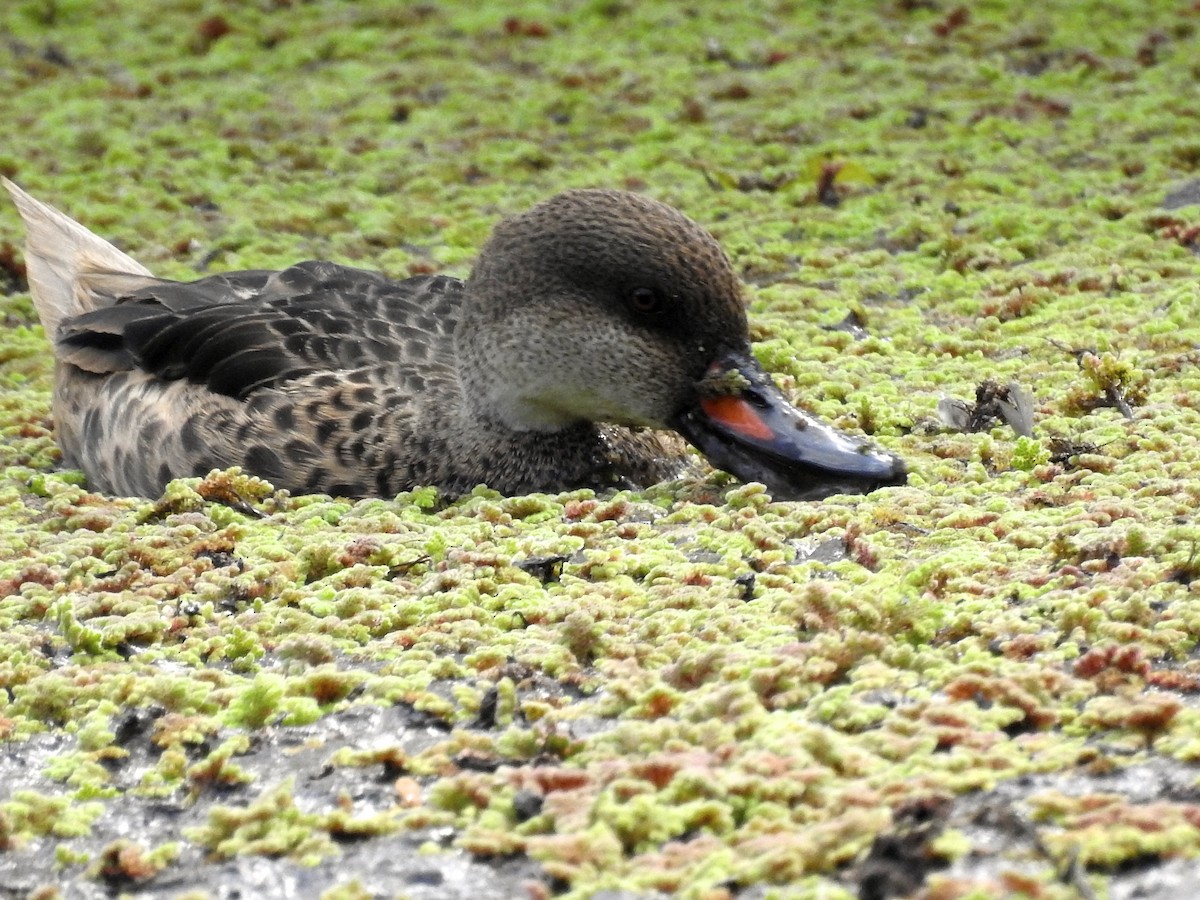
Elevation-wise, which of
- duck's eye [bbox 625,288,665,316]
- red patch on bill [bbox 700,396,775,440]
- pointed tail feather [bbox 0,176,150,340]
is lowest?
pointed tail feather [bbox 0,176,150,340]

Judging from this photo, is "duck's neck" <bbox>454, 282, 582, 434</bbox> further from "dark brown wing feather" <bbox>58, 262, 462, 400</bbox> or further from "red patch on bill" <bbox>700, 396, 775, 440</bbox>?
"red patch on bill" <bbox>700, 396, 775, 440</bbox>

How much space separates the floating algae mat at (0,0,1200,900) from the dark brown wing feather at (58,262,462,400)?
1.62 ft

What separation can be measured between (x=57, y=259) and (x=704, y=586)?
3633 mm

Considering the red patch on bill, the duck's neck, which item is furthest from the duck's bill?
the duck's neck

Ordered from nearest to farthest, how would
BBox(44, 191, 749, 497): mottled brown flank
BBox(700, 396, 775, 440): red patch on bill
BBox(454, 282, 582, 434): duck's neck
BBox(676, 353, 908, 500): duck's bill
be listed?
BBox(676, 353, 908, 500): duck's bill, BBox(700, 396, 775, 440): red patch on bill, BBox(44, 191, 749, 497): mottled brown flank, BBox(454, 282, 582, 434): duck's neck

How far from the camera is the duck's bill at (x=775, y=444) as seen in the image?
4.61 meters

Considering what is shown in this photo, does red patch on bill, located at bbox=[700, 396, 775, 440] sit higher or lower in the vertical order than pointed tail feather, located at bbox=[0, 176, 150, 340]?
higher

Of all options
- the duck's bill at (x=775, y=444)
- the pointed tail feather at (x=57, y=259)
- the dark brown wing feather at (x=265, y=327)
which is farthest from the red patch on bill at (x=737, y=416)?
the pointed tail feather at (x=57, y=259)

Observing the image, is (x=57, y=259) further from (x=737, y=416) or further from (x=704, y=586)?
(x=704, y=586)

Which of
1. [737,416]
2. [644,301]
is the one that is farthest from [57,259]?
[737,416]

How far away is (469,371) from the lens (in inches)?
203

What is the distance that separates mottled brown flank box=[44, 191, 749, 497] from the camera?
4848 millimetres

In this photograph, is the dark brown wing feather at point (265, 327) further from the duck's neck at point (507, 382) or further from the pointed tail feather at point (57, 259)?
the pointed tail feather at point (57, 259)

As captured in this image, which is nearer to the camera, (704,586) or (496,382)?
(704,586)
